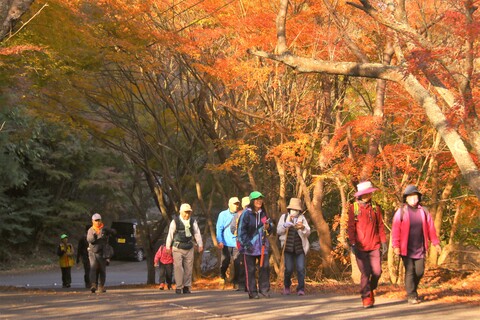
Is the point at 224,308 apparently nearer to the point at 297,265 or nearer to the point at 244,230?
the point at 244,230

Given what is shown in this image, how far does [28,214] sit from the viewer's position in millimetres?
43625

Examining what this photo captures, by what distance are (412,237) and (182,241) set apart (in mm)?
5568

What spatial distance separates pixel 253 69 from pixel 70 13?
14.1ft

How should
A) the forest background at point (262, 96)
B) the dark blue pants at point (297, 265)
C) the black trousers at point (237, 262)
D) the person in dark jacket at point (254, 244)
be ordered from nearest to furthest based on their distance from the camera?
the person in dark jacket at point (254, 244)
the dark blue pants at point (297, 265)
the black trousers at point (237, 262)
the forest background at point (262, 96)

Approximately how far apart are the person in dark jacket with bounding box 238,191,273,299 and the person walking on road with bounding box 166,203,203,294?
2.00 metres

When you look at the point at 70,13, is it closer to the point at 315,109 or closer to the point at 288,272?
the point at 315,109

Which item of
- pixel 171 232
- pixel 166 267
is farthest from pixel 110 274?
pixel 171 232

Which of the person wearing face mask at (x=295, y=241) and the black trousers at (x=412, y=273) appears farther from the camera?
the person wearing face mask at (x=295, y=241)

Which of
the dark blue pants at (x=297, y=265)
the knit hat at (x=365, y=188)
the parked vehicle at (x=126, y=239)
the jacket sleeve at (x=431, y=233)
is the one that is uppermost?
the parked vehicle at (x=126, y=239)

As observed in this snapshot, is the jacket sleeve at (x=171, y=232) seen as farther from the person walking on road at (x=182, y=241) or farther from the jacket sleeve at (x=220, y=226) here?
the jacket sleeve at (x=220, y=226)

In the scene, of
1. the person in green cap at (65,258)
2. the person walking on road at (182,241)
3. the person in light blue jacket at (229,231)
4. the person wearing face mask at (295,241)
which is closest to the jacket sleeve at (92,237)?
the person walking on road at (182,241)

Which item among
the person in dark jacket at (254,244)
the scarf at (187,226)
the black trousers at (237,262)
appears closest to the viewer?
the person in dark jacket at (254,244)

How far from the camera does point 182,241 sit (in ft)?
53.4

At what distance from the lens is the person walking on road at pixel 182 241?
1628cm
